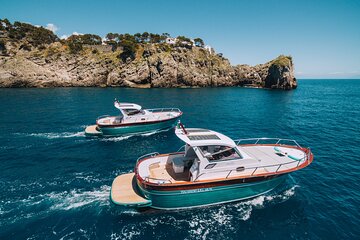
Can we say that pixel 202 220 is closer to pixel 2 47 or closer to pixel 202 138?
pixel 202 138

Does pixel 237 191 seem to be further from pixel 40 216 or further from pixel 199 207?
pixel 40 216

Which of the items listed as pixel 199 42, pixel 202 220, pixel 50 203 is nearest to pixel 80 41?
pixel 199 42

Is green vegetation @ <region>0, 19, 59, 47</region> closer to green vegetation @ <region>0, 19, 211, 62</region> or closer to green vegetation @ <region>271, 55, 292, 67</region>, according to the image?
green vegetation @ <region>0, 19, 211, 62</region>

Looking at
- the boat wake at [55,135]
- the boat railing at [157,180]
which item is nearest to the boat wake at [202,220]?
the boat railing at [157,180]

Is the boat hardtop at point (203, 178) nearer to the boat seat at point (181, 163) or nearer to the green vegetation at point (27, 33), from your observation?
the boat seat at point (181, 163)

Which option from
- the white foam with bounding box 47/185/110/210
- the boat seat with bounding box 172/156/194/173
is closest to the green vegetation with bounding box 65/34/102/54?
the white foam with bounding box 47/185/110/210

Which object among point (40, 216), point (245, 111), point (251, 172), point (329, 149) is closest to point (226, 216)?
point (251, 172)
